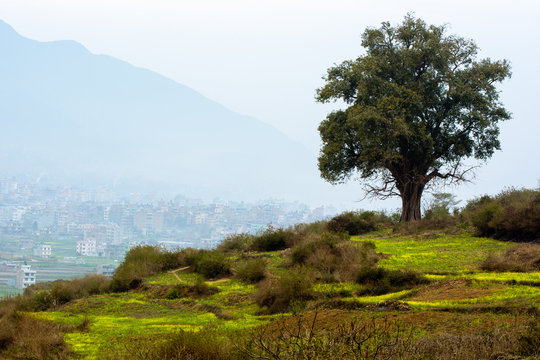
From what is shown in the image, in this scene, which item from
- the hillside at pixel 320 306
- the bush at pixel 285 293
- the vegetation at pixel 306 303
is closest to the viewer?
the hillside at pixel 320 306

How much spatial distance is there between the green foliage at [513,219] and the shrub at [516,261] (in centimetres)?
443

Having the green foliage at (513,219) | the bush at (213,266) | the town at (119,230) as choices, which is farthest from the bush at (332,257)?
the town at (119,230)

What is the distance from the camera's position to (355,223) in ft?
113

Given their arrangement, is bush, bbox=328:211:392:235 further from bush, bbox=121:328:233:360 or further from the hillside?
Result: bush, bbox=121:328:233:360

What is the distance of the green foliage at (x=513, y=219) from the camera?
2375 cm

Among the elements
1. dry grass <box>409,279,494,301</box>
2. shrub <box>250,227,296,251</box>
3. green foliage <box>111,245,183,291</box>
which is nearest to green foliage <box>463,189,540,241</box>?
dry grass <box>409,279,494,301</box>

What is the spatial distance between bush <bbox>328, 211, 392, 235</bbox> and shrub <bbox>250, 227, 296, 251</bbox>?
3.34 metres

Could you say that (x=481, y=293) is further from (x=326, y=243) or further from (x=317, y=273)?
(x=326, y=243)

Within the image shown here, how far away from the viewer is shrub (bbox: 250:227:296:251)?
3053 cm

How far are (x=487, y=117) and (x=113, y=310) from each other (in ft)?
76.9

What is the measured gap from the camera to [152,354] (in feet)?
33.2

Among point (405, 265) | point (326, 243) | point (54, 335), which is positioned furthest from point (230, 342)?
point (326, 243)

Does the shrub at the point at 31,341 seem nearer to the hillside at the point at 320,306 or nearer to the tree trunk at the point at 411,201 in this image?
the hillside at the point at 320,306

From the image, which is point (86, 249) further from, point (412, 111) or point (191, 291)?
point (191, 291)
